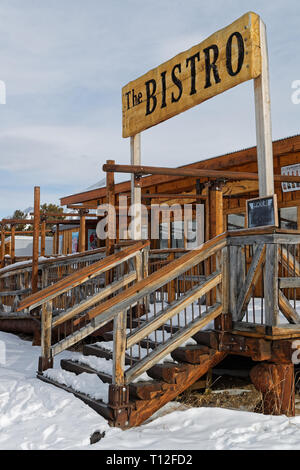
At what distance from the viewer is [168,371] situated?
207 inches

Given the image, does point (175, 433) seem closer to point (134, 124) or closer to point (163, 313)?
point (163, 313)

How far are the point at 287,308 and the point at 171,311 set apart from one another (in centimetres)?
135

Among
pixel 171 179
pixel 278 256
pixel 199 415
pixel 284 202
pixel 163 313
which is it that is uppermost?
pixel 171 179

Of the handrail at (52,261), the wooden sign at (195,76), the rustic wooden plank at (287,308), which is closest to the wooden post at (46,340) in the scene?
the handrail at (52,261)

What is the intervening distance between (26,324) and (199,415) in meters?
5.74

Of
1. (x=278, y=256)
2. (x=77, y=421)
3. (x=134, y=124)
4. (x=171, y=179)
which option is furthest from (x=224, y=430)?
(x=171, y=179)

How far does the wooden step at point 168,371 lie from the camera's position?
525 cm

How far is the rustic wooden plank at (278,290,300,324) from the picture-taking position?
5191mm

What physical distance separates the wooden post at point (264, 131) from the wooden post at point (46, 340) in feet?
11.5

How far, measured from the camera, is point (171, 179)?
12773 millimetres

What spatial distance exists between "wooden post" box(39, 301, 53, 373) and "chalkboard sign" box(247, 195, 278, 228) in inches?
128

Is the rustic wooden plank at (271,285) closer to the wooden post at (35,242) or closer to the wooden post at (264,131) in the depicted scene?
the wooden post at (264,131)

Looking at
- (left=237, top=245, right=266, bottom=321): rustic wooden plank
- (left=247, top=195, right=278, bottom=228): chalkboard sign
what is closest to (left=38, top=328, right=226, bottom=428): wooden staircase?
(left=237, top=245, right=266, bottom=321): rustic wooden plank

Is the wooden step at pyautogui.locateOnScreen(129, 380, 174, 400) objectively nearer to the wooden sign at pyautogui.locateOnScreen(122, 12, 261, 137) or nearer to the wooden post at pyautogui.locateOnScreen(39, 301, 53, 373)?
the wooden post at pyautogui.locateOnScreen(39, 301, 53, 373)
